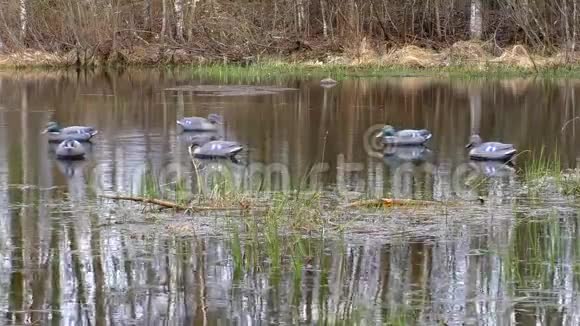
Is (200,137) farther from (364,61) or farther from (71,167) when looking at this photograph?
(364,61)

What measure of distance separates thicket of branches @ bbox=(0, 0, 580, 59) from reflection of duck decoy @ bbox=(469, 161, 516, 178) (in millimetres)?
18914

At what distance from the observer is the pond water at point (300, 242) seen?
221 inches

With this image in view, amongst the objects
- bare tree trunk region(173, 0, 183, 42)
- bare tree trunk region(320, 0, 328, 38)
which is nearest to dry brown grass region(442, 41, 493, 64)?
bare tree trunk region(320, 0, 328, 38)

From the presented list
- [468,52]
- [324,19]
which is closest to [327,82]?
[468,52]

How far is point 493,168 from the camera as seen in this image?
1077cm

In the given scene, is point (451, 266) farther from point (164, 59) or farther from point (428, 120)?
point (164, 59)

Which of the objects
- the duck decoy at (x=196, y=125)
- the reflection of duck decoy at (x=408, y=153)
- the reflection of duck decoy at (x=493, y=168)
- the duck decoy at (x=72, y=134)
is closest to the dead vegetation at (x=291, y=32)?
the duck decoy at (x=196, y=125)

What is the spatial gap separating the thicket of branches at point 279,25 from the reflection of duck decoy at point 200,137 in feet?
55.6

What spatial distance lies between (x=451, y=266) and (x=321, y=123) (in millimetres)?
9114

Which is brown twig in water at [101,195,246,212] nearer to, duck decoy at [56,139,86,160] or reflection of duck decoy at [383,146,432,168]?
duck decoy at [56,139,86,160]

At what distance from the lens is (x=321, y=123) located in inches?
610

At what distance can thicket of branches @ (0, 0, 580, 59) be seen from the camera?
3055 centimetres

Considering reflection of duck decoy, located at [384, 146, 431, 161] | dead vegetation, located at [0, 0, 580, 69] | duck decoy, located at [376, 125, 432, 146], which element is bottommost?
reflection of duck decoy, located at [384, 146, 431, 161]

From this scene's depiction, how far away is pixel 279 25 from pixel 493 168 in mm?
23505
